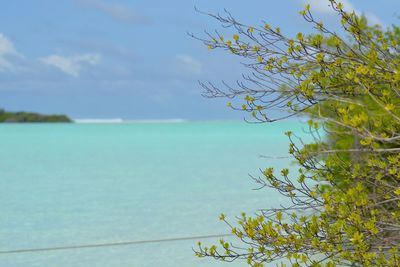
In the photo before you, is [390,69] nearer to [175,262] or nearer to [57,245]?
[175,262]

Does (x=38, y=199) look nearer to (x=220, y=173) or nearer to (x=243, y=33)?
(x=220, y=173)

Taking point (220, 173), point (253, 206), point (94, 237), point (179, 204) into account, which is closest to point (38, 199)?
point (179, 204)

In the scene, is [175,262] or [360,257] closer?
[360,257]

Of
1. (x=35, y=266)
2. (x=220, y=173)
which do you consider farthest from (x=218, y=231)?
(x=220, y=173)

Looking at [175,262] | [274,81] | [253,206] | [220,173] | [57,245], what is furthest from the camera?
[220,173]

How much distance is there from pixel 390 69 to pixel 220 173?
1685 centimetres

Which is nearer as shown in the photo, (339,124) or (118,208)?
(339,124)

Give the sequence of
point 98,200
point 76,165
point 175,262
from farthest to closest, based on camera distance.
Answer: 1. point 76,165
2. point 98,200
3. point 175,262

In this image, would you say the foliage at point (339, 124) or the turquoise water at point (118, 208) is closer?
the foliage at point (339, 124)

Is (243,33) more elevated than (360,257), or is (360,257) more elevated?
(243,33)

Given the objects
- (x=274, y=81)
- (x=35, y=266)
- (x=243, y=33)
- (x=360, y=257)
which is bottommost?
(x=35, y=266)

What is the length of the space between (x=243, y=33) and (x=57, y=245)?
5.55 metres

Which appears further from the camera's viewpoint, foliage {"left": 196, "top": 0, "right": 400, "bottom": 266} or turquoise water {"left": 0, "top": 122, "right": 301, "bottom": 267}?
turquoise water {"left": 0, "top": 122, "right": 301, "bottom": 267}

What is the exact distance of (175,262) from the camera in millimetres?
7488
